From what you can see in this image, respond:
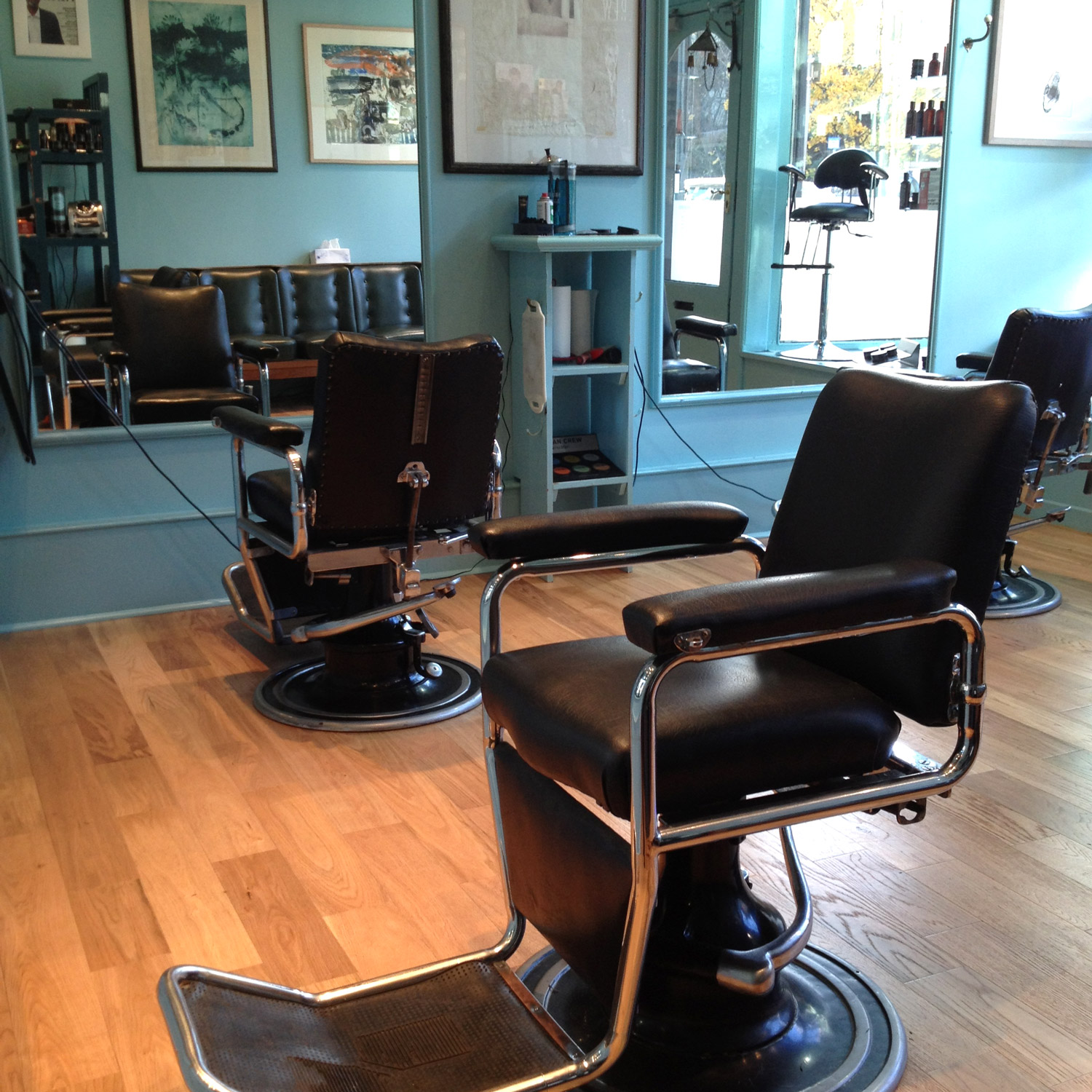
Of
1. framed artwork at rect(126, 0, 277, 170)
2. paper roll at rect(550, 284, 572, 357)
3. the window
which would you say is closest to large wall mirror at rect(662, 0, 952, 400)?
the window

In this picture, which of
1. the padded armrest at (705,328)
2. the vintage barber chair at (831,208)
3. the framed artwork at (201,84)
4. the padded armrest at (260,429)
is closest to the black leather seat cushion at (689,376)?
the padded armrest at (705,328)

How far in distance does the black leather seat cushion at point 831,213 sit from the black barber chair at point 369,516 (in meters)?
2.26

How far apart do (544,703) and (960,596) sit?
1.79ft

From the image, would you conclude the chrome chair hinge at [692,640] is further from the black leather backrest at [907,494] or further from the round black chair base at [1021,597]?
the round black chair base at [1021,597]

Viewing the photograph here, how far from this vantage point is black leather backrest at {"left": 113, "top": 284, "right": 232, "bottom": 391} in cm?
340

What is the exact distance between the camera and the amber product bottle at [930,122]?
15.0 feet

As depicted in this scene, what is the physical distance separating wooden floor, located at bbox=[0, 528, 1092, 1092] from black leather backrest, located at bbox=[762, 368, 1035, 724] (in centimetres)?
56

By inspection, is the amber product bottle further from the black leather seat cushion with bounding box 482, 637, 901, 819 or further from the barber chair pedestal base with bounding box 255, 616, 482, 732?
the black leather seat cushion with bounding box 482, 637, 901, 819

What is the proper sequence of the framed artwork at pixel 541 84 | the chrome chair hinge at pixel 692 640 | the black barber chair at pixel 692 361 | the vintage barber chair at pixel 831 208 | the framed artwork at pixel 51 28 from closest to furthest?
the chrome chair hinge at pixel 692 640, the framed artwork at pixel 51 28, the framed artwork at pixel 541 84, the black barber chair at pixel 692 361, the vintage barber chair at pixel 831 208

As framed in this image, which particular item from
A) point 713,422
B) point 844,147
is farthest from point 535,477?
point 844,147

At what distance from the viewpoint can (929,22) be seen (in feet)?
14.7

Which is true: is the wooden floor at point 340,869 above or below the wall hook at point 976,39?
below

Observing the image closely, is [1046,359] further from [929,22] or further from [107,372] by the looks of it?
[107,372]

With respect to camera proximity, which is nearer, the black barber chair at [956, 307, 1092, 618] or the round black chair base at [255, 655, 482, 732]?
the round black chair base at [255, 655, 482, 732]
